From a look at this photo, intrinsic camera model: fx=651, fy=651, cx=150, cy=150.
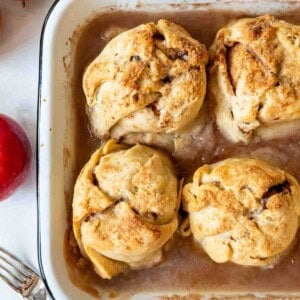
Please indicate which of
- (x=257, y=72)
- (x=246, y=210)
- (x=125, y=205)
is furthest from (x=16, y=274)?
(x=257, y=72)

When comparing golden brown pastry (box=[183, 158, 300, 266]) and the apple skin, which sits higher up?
the apple skin

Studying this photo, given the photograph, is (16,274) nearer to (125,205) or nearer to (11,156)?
(11,156)

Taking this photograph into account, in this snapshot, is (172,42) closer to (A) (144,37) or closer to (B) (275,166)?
(A) (144,37)

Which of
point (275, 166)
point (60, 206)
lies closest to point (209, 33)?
point (275, 166)

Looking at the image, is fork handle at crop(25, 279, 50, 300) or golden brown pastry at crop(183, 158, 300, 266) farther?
fork handle at crop(25, 279, 50, 300)

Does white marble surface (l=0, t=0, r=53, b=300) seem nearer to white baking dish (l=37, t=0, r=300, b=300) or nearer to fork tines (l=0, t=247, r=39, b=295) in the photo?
fork tines (l=0, t=247, r=39, b=295)

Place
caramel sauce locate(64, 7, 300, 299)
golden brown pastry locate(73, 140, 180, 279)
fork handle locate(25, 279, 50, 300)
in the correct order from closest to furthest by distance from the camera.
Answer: golden brown pastry locate(73, 140, 180, 279)
caramel sauce locate(64, 7, 300, 299)
fork handle locate(25, 279, 50, 300)

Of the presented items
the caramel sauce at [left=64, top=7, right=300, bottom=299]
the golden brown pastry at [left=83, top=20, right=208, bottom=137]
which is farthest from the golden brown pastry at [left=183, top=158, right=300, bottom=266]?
the golden brown pastry at [left=83, top=20, right=208, bottom=137]

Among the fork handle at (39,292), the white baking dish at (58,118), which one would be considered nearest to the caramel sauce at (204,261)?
the white baking dish at (58,118)

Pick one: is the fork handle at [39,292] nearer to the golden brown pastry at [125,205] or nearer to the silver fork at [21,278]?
the silver fork at [21,278]
